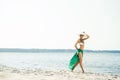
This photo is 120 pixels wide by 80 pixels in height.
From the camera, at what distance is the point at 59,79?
11070 millimetres

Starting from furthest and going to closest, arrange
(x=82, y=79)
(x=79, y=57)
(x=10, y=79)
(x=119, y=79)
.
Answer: (x=79, y=57)
(x=119, y=79)
(x=82, y=79)
(x=10, y=79)

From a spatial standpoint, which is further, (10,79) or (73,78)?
(73,78)

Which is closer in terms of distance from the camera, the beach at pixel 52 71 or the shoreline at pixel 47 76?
the shoreline at pixel 47 76

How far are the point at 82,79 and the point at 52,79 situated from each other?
144 cm

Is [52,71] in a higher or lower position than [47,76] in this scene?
lower

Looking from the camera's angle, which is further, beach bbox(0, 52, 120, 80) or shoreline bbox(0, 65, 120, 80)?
beach bbox(0, 52, 120, 80)

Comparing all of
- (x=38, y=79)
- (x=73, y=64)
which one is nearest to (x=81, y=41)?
(x=73, y=64)

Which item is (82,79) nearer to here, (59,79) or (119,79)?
(59,79)

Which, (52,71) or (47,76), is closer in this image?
(47,76)

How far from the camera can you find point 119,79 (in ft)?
40.9

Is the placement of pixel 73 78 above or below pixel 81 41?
below

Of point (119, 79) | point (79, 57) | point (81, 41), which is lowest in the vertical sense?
point (119, 79)

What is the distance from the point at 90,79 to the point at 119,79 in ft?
6.05

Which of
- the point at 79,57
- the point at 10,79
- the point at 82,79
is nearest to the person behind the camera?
the point at 10,79
